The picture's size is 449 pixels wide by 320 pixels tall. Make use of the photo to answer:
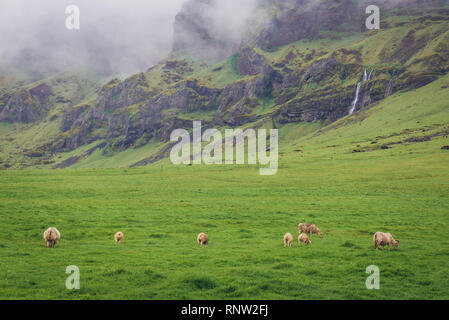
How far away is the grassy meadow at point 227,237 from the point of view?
18.2 m

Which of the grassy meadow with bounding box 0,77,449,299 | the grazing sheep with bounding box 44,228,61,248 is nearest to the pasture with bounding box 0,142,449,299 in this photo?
the grassy meadow with bounding box 0,77,449,299

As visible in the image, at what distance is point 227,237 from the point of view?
3288 centimetres

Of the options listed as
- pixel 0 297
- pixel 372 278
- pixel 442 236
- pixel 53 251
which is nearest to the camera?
pixel 0 297

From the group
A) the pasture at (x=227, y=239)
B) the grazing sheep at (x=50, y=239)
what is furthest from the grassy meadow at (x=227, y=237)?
the grazing sheep at (x=50, y=239)

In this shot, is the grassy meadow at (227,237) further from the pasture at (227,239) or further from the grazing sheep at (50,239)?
the grazing sheep at (50,239)

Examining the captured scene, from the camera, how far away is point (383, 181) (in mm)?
73250

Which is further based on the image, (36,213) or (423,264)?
(36,213)

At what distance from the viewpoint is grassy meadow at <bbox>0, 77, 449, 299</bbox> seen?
18.2 metres

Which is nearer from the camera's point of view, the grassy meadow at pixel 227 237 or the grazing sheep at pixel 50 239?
the grassy meadow at pixel 227 237

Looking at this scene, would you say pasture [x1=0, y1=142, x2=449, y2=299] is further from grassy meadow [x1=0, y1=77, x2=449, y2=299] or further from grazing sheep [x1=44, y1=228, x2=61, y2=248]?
grazing sheep [x1=44, y1=228, x2=61, y2=248]

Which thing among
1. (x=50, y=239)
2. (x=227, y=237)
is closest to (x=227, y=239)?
(x=227, y=237)

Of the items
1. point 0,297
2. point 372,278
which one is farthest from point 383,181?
point 0,297

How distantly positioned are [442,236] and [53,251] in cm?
3365
